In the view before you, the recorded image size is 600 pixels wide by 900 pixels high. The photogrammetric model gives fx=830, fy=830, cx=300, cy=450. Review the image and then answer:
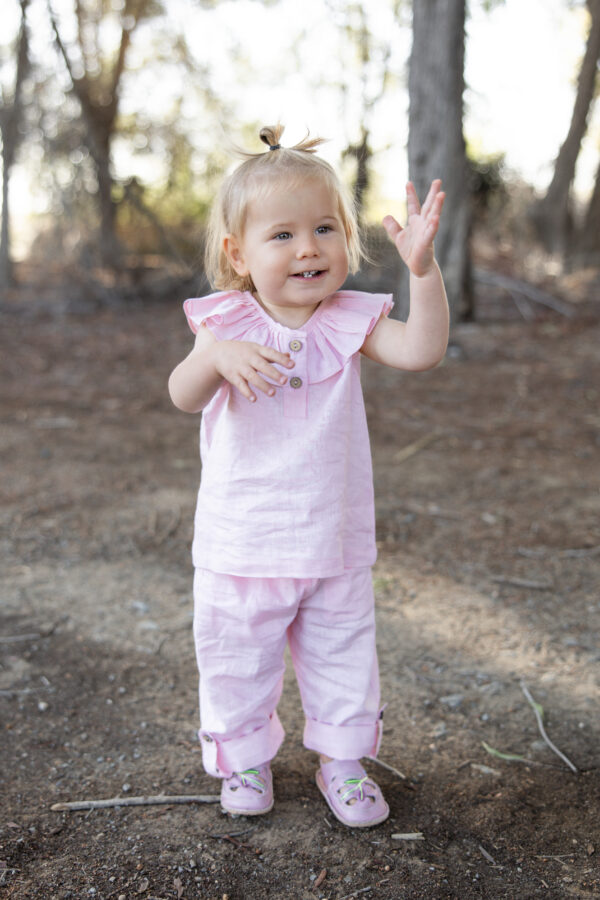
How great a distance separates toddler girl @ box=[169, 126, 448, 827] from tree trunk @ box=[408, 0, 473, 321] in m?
4.75

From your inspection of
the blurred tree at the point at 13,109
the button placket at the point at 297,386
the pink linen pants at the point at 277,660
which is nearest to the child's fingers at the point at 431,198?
the button placket at the point at 297,386

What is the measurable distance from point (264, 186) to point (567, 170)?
10.6m

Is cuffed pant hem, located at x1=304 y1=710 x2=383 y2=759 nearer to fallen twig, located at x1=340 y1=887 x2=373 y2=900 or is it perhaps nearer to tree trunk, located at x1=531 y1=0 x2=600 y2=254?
fallen twig, located at x1=340 y1=887 x2=373 y2=900

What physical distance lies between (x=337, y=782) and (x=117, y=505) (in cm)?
211

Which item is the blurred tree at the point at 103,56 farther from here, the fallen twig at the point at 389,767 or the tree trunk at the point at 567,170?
the fallen twig at the point at 389,767

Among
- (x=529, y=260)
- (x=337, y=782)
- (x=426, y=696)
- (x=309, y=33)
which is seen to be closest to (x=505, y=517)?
(x=426, y=696)

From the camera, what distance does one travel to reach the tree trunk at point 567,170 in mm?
10828

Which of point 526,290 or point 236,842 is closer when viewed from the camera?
point 236,842

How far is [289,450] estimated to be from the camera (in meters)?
1.70

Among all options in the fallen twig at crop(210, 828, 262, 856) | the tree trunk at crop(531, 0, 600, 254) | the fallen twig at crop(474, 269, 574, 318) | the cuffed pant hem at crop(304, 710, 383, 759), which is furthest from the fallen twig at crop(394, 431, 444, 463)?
the tree trunk at crop(531, 0, 600, 254)

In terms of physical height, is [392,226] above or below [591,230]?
above

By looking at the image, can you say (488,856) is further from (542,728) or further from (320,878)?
(542,728)

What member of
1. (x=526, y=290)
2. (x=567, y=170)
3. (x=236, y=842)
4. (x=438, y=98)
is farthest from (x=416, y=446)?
(x=567, y=170)

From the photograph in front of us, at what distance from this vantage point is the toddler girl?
5.40 ft
